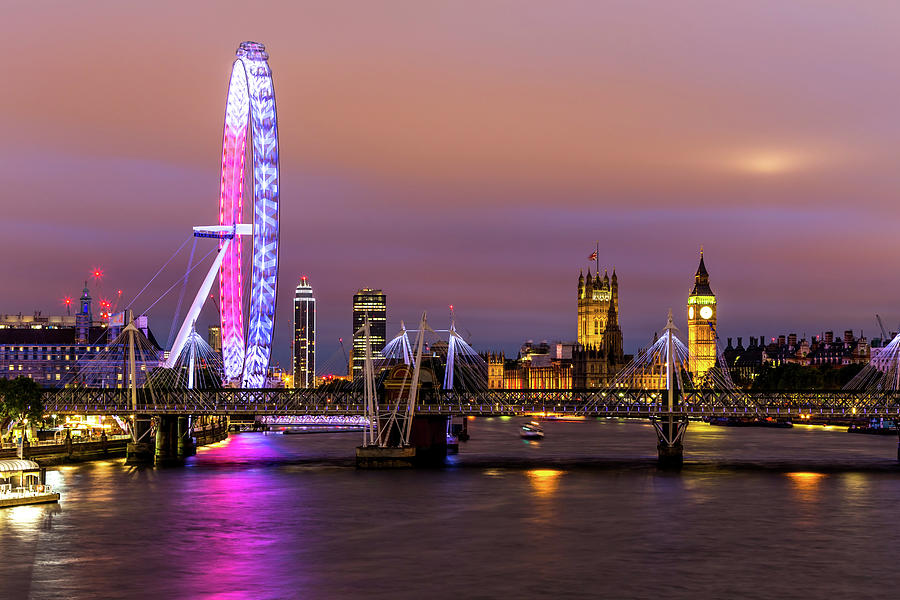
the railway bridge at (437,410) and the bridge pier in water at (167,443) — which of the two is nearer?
the railway bridge at (437,410)

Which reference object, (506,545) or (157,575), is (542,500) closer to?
(506,545)

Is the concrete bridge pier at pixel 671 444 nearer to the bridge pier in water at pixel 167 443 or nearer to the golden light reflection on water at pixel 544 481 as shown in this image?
the golden light reflection on water at pixel 544 481

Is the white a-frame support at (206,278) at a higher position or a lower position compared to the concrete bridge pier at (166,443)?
higher

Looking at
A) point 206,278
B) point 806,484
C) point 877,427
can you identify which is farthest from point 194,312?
point 877,427

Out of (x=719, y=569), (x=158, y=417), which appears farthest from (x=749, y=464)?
(x=719, y=569)

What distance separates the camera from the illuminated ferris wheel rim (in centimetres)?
9662

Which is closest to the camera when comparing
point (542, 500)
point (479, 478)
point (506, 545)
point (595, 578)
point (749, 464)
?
point (595, 578)

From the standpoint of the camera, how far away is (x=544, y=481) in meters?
84.7

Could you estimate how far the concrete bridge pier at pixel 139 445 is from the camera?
99.4 metres

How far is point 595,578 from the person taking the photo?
4806cm

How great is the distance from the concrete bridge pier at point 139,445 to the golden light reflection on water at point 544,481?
99.4 ft

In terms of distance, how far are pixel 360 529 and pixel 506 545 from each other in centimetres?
796

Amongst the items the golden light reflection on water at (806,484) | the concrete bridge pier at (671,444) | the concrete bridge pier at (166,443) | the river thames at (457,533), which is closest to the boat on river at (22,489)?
the river thames at (457,533)

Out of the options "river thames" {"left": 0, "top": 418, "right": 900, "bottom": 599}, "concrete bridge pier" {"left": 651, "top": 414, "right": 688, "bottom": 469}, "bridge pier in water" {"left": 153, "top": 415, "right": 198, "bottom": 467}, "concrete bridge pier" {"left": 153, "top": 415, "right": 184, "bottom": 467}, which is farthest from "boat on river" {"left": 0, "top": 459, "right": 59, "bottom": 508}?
"concrete bridge pier" {"left": 651, "top": 414, "right": 688, "bottom": 469}
